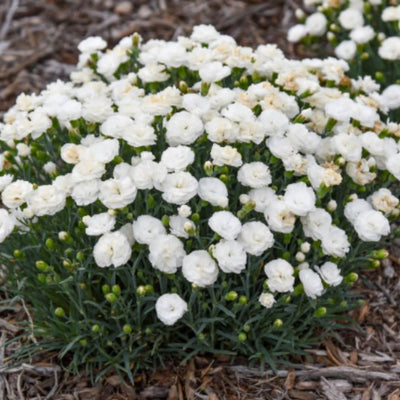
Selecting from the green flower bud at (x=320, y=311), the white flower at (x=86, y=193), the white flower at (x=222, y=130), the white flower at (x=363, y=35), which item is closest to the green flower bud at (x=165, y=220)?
the white flower at (x=86, y=193)

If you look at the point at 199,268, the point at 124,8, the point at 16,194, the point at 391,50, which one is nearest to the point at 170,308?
the point at 199,268

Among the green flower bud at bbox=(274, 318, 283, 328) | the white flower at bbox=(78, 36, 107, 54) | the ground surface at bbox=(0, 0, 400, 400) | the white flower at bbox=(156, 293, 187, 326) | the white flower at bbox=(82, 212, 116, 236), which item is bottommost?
the ground surface at bbox=(0, 0, 400, 400)

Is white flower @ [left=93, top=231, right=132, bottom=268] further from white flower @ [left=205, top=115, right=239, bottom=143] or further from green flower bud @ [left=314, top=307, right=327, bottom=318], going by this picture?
green flower bud @ [left=314, top=307, right=327, bottom=318]

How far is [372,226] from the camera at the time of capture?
242 centimetres

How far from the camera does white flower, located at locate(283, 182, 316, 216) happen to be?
2324 millimetres

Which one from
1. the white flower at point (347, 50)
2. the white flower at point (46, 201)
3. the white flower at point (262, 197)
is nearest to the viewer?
the white flower at point (46, 201)

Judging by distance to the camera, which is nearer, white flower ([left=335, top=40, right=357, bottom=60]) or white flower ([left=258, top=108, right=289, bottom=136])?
white flower ([left=258, top=108, right=289, bottom=136])

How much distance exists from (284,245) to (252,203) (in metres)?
0.38

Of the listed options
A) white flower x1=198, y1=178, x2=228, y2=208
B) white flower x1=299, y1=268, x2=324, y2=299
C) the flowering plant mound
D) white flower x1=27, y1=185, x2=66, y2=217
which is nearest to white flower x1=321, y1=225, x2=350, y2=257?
the flowering plant mound

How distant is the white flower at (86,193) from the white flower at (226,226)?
18.4 inches

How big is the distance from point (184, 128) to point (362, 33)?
1740 millimetres

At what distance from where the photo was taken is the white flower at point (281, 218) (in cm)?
234

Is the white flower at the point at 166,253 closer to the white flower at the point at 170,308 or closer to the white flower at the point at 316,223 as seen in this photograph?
the white flower at the point at 170,308

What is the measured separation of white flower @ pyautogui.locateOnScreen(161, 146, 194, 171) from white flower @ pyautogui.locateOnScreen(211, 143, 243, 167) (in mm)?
100
